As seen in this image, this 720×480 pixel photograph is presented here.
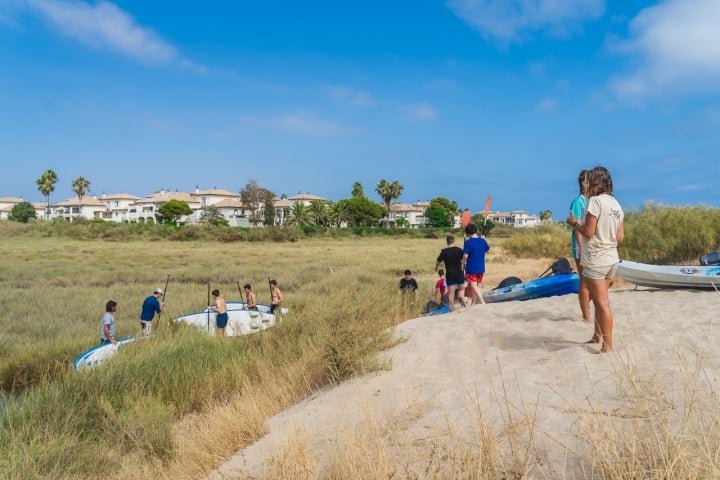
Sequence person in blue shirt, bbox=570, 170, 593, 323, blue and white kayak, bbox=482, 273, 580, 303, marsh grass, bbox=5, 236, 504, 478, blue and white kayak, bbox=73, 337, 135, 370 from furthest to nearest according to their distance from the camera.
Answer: blue and white kayak, bbox=482, 273, 580, 303
blue and white kayak, bbox=73, 337, 135, 370
person in blue shirt, bbox=570, 170, 593, 323
marsh grass, bbox=5, 236, 504, 478

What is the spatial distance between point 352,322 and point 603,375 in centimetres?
353

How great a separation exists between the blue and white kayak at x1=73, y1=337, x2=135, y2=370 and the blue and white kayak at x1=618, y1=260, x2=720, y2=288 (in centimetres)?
926

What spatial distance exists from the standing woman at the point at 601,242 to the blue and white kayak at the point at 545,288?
4819 millimetres

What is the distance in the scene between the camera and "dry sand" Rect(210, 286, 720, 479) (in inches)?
151

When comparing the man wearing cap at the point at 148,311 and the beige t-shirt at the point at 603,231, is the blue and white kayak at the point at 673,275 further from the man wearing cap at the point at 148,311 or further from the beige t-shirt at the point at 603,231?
the man wearing cap at the point at 148,311

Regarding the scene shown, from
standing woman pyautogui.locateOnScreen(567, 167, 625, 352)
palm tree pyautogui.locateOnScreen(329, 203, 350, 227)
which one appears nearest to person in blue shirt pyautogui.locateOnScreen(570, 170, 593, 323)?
standing woman pyautogui.locateOnScreen(567, 167, 625, 352)

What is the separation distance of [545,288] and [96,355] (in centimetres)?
833

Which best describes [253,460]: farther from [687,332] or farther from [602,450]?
[687,332]

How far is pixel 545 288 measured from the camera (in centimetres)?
1023

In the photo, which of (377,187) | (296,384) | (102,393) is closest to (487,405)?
(296,384)

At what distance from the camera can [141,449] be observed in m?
5.72

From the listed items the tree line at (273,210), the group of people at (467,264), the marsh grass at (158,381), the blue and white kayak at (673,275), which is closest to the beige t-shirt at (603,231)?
the marsh grass at (158,381)

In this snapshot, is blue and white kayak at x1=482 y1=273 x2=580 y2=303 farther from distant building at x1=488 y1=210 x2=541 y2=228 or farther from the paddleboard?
distant building at x1=488 y1=210 x2=541 y2=228

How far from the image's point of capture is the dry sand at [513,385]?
3832 millimetres
